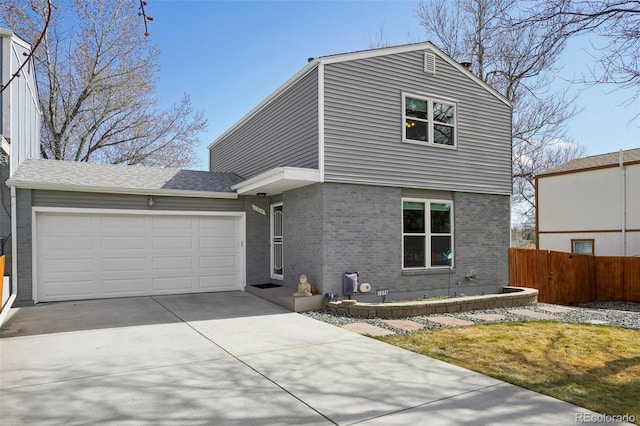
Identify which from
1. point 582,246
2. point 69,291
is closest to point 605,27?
point 69,291

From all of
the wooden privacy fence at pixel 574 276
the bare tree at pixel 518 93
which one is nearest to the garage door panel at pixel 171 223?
the wooden privacy fence at pixel 574 276

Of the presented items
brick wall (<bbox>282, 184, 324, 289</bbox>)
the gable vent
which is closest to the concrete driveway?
brick wall (<bbox>282, 184, 324, 289</bbox>)

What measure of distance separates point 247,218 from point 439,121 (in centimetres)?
606

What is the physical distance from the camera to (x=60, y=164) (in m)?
11.3

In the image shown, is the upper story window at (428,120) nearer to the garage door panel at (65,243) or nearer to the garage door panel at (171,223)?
the garage door panel at (171,223)

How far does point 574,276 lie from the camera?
14062 mm

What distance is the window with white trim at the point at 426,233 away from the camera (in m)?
10.6

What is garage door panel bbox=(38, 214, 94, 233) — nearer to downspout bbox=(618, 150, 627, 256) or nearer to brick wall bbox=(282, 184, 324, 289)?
brick wall bbox=(282, 184, 324, 289)

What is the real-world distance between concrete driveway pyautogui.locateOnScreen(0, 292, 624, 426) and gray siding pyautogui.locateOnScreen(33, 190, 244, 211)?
3287 millimetres

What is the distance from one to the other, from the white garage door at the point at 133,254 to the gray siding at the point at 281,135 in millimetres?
2227

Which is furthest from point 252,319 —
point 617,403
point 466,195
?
point 466,195

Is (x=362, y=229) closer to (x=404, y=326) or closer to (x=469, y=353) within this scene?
(x=404, y=326)

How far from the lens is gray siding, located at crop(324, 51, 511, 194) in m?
9.62

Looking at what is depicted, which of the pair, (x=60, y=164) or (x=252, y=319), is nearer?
(x=252, y=319)
